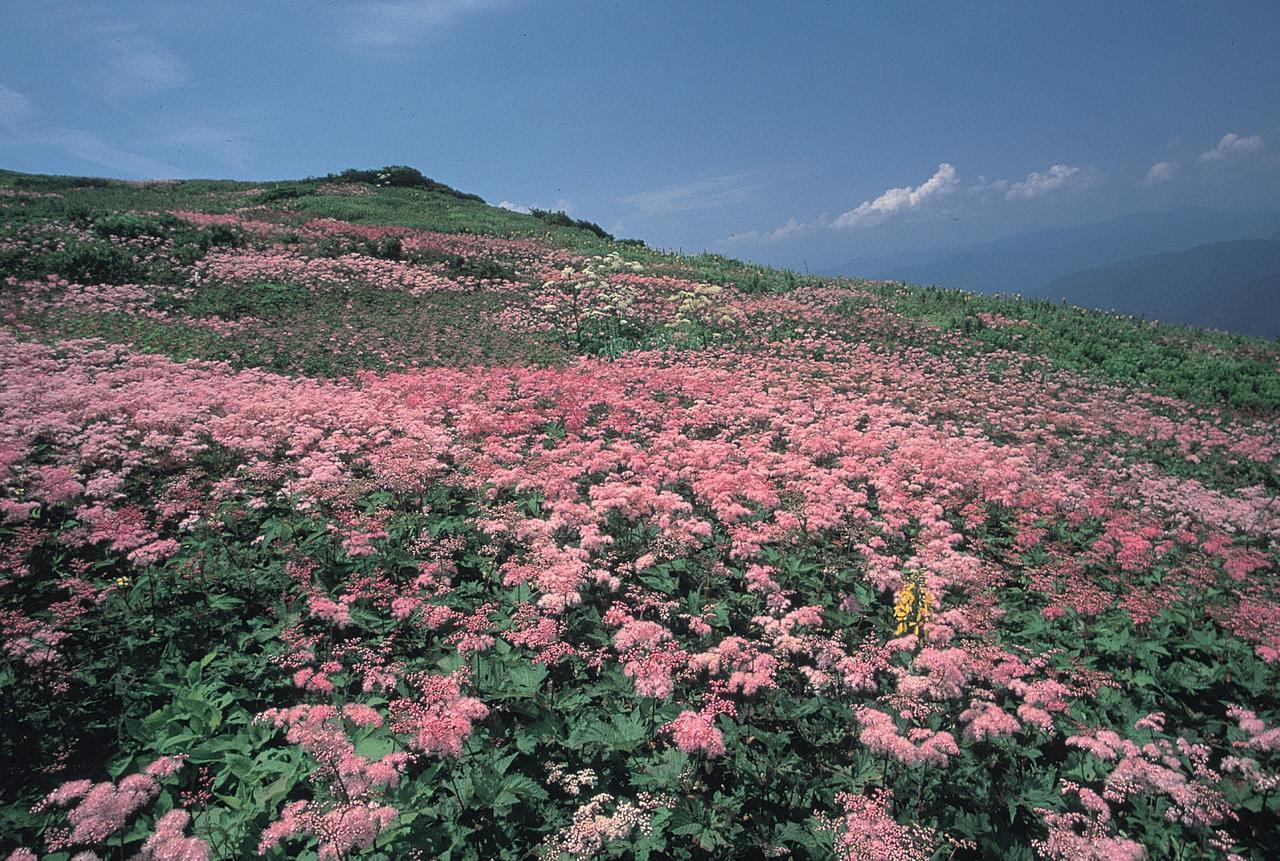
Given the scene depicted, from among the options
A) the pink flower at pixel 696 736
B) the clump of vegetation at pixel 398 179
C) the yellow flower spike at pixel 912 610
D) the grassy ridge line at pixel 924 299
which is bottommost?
the yellow flower spike at pixel 912 610

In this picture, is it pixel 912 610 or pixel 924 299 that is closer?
pixel 912 610

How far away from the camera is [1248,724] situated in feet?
15.6

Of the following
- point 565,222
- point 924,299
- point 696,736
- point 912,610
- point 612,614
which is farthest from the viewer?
point 565,222

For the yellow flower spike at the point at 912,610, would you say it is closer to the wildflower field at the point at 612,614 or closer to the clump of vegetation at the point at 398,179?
the wildflower field at the point at 612,614

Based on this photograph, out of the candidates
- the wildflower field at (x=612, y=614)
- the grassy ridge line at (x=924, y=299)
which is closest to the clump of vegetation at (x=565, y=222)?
the grassy ridge line at (x=924, y=299)

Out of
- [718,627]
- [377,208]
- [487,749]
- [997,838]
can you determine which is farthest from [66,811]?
[377,208]

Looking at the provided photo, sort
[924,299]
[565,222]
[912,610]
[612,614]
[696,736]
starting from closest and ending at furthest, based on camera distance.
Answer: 1. [696,736]
2. [612,614]
3. [912,610]
4. [924,299]
5. [565,222]

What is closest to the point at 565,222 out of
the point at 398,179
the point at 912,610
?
the point at 398,179

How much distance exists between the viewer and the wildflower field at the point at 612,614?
420cm

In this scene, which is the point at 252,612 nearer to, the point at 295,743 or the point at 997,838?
the point at 295,743

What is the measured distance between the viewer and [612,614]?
571 centimetres

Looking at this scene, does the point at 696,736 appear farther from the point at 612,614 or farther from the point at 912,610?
the point at 912,610

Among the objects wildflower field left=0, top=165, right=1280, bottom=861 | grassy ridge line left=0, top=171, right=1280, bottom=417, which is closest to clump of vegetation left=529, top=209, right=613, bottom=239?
grassy ridge line left=0, top=171, right=1280, bottom=417

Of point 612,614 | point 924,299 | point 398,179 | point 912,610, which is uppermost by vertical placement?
point 398,179
